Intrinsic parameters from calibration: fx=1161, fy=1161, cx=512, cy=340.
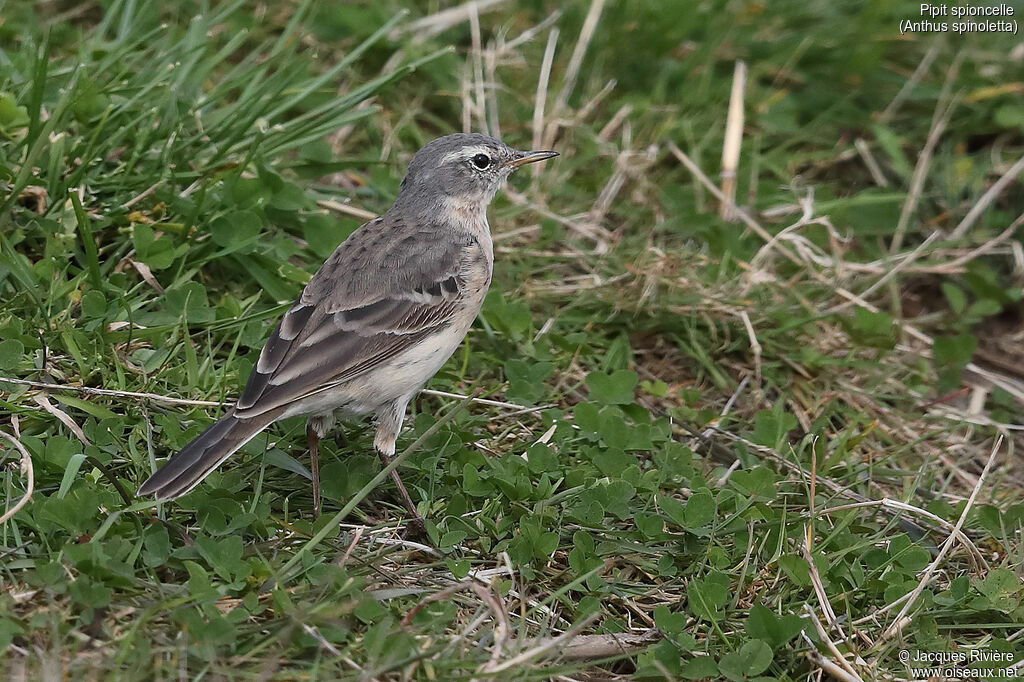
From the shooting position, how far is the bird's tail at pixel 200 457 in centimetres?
480

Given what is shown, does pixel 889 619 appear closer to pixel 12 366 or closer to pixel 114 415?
pixel 114 415

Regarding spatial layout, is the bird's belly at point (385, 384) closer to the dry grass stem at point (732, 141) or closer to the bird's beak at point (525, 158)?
the bird's beak at point (525, 158)

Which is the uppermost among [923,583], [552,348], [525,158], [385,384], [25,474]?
[525,158]

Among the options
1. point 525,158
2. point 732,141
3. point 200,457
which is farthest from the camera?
point 732,141

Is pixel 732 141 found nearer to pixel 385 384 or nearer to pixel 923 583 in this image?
pixel 385 384

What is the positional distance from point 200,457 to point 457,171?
2.39m

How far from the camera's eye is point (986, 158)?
8.83m

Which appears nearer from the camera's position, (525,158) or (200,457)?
(200,457)

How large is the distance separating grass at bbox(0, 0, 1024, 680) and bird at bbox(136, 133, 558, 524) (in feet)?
Answer: 0.93

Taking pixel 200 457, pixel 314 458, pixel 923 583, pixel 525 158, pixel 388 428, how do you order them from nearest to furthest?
pixel 200 457
pixel 923 583
pixel 314 458
pixel 388 428
pixel 525 158

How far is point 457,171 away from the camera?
652cm

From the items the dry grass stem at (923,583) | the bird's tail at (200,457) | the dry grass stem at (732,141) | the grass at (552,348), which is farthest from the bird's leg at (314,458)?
the dry grass stem at (732,141)

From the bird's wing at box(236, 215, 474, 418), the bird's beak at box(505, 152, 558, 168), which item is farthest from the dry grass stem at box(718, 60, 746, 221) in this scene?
the bird's wing at box(236, 215, 474, 418)

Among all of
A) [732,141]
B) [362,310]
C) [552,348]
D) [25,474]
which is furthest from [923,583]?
[732,141]
